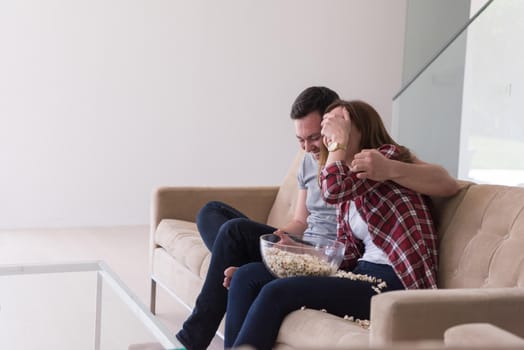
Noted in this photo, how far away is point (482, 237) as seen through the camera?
2074mm

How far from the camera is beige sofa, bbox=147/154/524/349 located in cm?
157

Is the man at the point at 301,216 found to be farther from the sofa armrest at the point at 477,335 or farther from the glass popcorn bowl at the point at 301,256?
the sofa armrest at the point at 477,335

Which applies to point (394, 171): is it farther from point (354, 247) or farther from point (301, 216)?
point (301, 216)

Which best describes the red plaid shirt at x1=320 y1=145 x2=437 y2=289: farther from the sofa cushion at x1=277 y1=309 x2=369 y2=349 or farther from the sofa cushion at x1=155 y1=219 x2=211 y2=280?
the sofa cushion at x1=155 y1=219 x2=211 y2=280

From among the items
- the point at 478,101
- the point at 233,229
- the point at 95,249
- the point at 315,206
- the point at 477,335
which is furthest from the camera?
the point at 95,249

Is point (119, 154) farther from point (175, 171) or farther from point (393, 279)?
point (393, 279)

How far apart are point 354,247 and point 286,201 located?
112cm

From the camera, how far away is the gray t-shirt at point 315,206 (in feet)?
8.84

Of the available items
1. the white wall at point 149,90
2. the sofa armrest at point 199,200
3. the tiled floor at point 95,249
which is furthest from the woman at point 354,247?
the white wall at point 149,90

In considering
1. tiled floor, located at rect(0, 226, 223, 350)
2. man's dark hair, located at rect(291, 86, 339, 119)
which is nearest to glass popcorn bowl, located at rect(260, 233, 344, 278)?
man's dark hair, located at rect(291, 86, 339, 119)

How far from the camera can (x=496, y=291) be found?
1.68 metres

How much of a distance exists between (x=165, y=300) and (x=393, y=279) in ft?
5.81

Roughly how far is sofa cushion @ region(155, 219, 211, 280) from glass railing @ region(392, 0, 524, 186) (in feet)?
5.99

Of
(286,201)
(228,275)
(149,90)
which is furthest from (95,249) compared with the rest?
(228,275)
